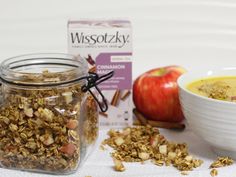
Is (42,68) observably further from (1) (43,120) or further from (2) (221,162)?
(2) (221,162)

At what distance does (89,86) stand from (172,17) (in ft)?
2.19

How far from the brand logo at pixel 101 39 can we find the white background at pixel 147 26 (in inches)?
18.6

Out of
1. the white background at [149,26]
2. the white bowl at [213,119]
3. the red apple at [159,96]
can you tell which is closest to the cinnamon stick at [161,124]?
the red apple at [159,96]

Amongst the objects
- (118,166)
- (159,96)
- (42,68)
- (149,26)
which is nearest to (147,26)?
(149,26)

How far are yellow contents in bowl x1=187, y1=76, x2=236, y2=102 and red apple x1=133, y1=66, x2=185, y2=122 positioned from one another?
76mm

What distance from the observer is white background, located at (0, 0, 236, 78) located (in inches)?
57.3

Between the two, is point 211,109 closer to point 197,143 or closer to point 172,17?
point 197,143

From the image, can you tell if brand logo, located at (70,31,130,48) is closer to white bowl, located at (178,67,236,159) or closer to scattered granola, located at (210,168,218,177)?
white bowl, located at (178,67,236,159)

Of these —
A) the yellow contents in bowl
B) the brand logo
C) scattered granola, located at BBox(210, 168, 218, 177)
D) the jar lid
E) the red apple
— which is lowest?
scattered granola, located at BBox(210, 168, 218, 177)

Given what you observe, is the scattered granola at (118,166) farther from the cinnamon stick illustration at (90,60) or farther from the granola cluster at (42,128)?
the cinnamon stick illustration at (90,60)

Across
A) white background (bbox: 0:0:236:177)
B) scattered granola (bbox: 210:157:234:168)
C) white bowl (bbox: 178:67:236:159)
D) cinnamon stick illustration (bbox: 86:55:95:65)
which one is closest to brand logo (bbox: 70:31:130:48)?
cinnamon stick illustration (bbox: 86:55:95:65)

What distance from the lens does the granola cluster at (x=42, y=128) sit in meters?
0.82

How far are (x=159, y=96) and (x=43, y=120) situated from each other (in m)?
0.28

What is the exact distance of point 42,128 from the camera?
32.2 inches
